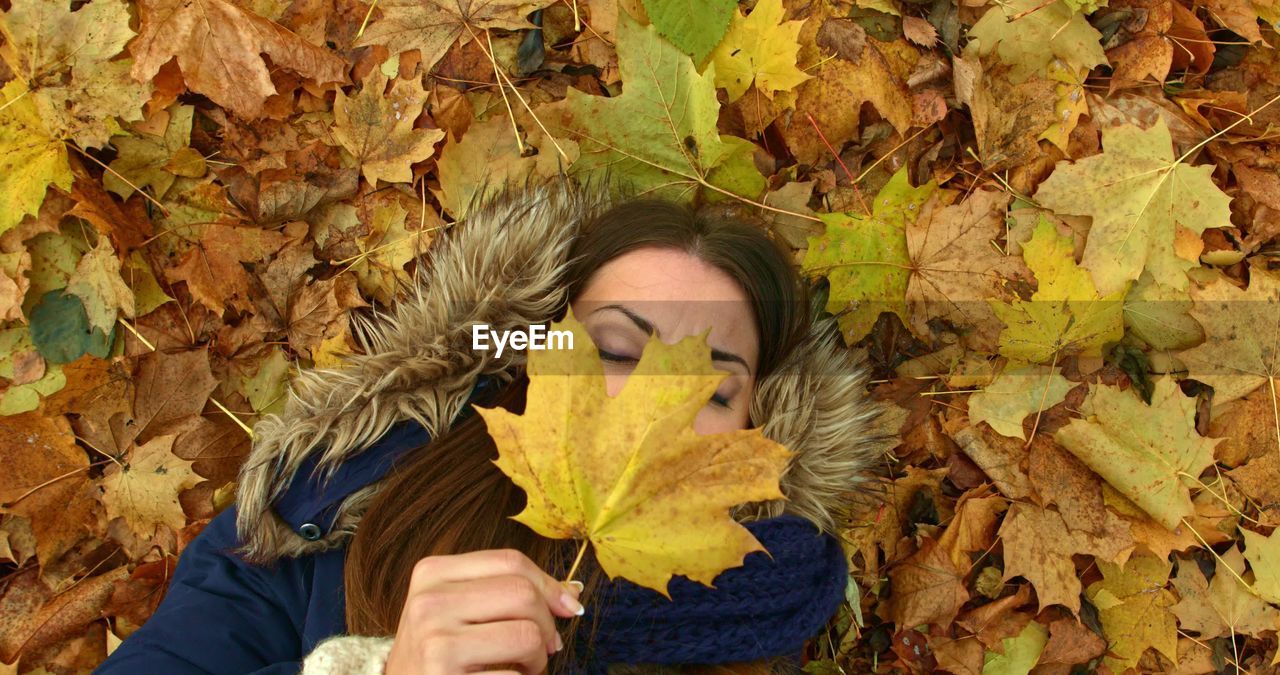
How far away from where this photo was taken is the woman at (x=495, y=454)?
5.26 ft

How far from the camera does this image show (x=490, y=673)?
1057mm

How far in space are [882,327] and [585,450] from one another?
1.52 meters

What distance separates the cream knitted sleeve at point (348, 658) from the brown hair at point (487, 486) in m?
0.21

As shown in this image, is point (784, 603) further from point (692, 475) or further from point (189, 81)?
point (189, 81)

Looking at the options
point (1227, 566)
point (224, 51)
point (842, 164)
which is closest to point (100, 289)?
point (224, 51)

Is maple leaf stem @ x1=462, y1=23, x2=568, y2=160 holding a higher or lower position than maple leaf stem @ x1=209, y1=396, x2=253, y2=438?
higher

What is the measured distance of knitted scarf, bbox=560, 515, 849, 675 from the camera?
5.14 feet

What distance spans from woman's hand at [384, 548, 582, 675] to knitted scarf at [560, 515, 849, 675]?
48cm

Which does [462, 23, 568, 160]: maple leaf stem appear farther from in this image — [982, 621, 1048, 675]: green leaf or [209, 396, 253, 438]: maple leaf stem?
[982, 621, 1048, 675]: green leaf

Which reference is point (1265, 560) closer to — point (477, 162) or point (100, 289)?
point (477, 162)

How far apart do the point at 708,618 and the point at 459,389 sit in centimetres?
76

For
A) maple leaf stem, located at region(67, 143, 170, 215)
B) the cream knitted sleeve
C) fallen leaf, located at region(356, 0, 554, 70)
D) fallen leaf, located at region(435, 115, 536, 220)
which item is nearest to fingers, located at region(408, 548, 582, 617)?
the cream knitted sleeve

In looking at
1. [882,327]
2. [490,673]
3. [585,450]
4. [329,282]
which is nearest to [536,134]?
[329,282]

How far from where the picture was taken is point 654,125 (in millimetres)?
2131
